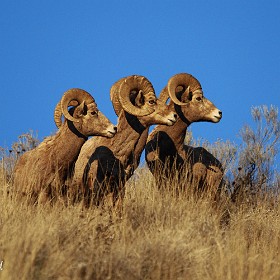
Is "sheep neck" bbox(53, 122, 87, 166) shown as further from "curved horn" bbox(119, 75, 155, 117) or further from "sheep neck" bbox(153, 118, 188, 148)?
"sheep neck" bbox(153, 118, 188, 148)

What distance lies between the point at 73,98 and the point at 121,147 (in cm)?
131

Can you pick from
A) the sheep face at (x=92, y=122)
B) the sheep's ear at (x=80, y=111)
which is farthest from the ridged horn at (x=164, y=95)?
the sheep's ear at (x=80, y=111)

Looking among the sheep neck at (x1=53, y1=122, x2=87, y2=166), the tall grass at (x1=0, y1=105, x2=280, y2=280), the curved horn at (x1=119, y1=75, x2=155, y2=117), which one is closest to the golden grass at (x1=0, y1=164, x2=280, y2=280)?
the tall grass at (x1=0, y1=105, x2=280, y2=280)

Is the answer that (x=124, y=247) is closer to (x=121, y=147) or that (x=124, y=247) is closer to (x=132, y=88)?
(x=121, y=147)

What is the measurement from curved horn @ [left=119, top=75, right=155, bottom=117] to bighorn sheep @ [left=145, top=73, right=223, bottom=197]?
1.22 metres

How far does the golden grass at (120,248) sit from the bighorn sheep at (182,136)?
9.99 ft

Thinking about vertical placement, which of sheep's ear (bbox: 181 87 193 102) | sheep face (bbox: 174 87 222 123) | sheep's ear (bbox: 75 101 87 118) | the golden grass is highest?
sheep's ear (bbox: 181 87 193 102)

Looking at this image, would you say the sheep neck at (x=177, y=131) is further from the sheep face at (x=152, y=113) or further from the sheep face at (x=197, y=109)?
the sheep face at (x=152, y=113)

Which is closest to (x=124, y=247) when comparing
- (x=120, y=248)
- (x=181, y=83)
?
(x=120, y=248)

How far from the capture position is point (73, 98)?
40.8 feet

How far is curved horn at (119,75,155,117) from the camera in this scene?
12.9 m

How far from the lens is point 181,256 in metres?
8.54

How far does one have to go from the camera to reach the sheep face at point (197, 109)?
1441 cm

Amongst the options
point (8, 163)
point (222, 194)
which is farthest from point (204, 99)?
point (8, 163)
